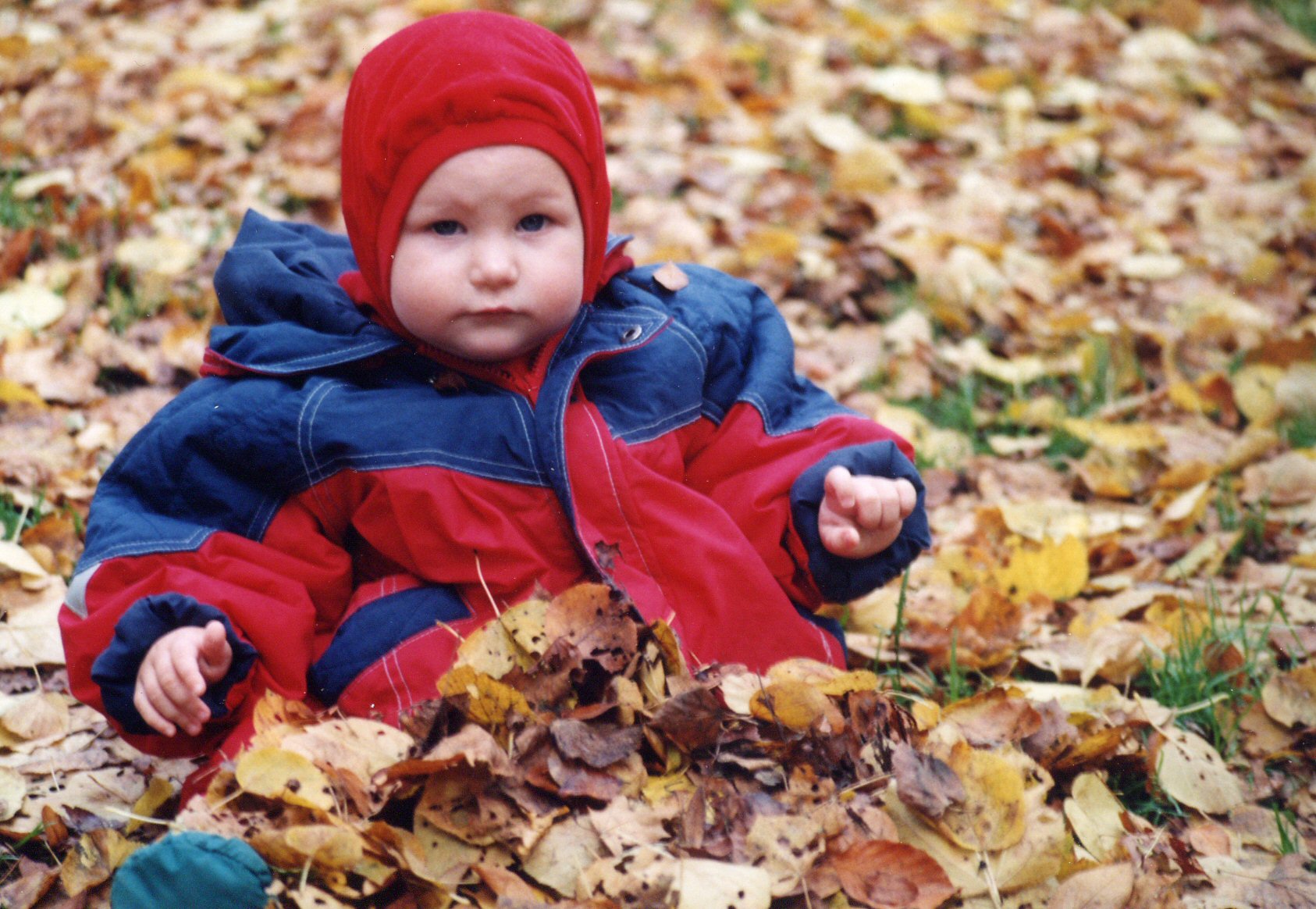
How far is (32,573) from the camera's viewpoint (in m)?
2.27

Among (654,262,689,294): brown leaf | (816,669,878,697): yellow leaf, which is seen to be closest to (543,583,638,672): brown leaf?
(816,669,878,697): yellow leaf

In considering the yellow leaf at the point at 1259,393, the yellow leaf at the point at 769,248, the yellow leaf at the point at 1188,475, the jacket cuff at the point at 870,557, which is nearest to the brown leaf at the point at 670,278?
the jacket cuff at the point at 870,557

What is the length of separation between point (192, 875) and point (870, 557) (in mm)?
1100

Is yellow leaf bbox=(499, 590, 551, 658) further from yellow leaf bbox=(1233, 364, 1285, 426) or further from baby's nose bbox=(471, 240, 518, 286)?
yellow leaf bbox=(1233, 364, 1285, 426)

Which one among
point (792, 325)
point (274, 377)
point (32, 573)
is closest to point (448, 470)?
point (274, 377)

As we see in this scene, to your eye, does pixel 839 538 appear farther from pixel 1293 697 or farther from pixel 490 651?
pixel 1293 697

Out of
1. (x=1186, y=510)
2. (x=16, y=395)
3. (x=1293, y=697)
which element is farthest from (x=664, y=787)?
(x=16, y=395)

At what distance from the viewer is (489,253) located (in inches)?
72.2

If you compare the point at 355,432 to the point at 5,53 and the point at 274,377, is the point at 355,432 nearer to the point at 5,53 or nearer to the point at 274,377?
the point at 274,377

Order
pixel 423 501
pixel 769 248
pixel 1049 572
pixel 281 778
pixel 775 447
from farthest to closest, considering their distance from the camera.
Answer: pixel 769 248
pixel 1049 572
pixel 775 447
pixel 423 501
pixel 281 778

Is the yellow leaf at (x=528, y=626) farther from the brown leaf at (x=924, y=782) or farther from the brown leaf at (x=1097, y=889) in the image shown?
the brown leaf at (x=1097, y=889)

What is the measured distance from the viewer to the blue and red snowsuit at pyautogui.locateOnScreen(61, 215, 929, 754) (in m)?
1.83

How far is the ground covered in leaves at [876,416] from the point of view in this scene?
5.33 feet

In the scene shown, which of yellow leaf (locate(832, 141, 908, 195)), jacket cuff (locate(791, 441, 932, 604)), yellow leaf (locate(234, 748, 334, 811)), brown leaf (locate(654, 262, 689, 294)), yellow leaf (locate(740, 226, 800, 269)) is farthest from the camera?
yellow leaf (locate(832, 141, 908, 195))
